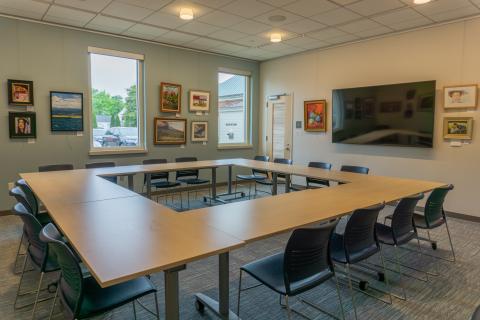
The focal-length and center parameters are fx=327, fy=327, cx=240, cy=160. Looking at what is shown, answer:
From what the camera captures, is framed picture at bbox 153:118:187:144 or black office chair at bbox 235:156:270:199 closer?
black office chair at bbox 235:156:270:199

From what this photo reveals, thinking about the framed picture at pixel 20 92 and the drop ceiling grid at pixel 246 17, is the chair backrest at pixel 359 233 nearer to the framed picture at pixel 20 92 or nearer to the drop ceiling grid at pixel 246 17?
the drop ceiling grid at pixel 246 17

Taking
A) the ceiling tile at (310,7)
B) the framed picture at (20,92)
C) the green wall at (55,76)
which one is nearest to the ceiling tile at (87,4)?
the green wall at (55,76)

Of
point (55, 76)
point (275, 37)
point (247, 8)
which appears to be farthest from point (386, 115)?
point (55, 76)

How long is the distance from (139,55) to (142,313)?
4.93 meters

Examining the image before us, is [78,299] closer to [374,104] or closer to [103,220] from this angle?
[103,220]

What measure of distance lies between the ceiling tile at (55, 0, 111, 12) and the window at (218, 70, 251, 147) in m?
3.35

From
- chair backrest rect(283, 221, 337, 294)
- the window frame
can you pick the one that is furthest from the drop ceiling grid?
chair backrest rect(283, 221, 337, 294)

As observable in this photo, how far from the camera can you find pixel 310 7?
14.4 feet

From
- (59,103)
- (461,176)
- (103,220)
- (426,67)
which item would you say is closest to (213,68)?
(59,103)

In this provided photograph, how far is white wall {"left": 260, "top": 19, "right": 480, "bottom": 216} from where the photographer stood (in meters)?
4.80

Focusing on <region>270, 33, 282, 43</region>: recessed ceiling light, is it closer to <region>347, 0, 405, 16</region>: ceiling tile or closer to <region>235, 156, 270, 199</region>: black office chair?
<region>347, 0, 405, 16</region>: ceiling tile

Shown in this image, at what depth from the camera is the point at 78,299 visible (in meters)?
1.68

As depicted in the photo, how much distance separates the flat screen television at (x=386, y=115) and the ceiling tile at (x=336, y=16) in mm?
1435

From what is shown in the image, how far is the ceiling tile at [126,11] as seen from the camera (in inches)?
174
